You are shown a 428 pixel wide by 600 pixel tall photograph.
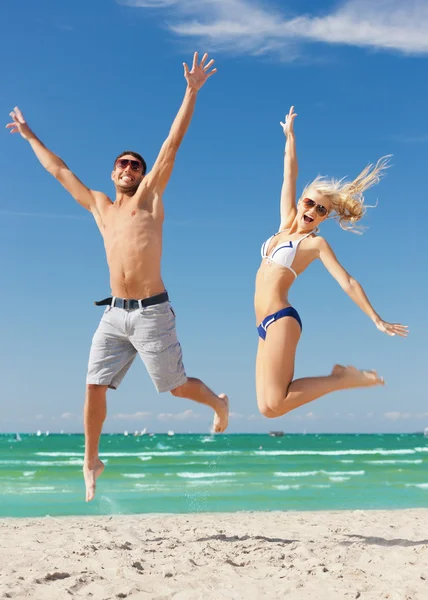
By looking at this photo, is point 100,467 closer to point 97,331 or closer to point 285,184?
point 97,331

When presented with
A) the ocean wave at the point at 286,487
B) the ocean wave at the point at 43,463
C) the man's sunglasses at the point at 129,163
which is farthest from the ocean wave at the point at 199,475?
the man's sunglasses at the point at 129,163

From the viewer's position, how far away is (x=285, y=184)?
700 cm

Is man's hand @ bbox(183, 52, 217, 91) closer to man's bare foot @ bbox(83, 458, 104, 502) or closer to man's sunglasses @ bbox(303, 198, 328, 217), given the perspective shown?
man's sunglasses @ bbox(303, 198, 328, 217)

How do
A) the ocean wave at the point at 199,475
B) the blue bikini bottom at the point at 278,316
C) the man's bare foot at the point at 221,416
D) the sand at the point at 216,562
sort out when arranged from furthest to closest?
the ocean wave at the point at 199,475 < the man's bare foot at the point at 221,416 < the blue bikini bottom at the point at 278,316 < the sand at the point at 216,562

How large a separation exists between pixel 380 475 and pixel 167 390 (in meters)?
19.1

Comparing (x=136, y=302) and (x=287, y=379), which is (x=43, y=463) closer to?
(x=136, y=302)

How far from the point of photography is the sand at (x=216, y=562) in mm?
5758

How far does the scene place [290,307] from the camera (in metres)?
6.36

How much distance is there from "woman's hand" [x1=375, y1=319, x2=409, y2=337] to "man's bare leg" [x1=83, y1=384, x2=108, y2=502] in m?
2.46

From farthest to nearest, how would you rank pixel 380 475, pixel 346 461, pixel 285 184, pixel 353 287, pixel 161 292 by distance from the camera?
pixel 346 461
pixel 380 475
pixel 285 184
pixel 161 292
pixel 353 287

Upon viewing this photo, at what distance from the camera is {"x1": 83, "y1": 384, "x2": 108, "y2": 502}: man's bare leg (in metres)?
6.57

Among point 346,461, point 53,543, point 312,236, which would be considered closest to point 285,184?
point 312,236

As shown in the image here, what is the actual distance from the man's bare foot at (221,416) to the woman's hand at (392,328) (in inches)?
72.4

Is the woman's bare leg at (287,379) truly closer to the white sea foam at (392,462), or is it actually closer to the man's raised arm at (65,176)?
the man's raised arm at (65,176)
